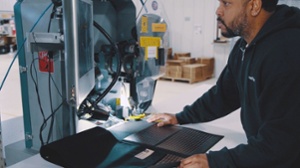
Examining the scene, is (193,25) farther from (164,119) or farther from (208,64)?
(164,119)

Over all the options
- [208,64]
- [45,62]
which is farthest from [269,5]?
[208,64]

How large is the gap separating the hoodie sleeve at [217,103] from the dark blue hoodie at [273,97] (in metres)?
0.30

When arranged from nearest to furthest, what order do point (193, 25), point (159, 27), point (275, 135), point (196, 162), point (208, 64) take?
point (275, 135)
point (196, 162)
point (159, 27)
point (208, 64)
point (193, 25)

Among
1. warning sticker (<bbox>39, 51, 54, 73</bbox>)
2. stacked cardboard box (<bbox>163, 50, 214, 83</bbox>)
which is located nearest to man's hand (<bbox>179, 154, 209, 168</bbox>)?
warning sticker (<bbox>39, 51, 54, 73</bbox>)

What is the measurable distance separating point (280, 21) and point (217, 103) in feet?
1.97

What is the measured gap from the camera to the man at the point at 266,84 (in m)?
0.94

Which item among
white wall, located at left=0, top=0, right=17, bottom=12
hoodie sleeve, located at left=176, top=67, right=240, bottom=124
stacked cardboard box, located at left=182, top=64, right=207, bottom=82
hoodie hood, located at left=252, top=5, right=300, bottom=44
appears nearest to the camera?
hoodie hood, located at left=252, top=5, right=300, bottom=44

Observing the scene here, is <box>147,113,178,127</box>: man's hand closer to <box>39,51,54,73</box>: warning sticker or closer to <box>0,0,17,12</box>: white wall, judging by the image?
<box>39,51,54,73</box>: warning sticker

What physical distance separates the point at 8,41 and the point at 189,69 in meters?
7.11

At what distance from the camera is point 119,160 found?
3.81ft

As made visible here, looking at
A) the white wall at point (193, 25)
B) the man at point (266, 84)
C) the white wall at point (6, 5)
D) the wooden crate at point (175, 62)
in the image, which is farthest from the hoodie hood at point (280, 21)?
the white wall at point (193, 25)

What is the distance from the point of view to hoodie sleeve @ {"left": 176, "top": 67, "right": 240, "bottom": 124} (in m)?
1.51

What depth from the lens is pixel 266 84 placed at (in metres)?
0.98

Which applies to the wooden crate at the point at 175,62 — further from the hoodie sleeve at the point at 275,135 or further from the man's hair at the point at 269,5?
the hoodie sleeve at the point at 275,135
